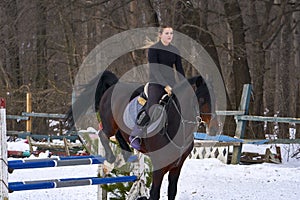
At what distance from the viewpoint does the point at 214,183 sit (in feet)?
30.2

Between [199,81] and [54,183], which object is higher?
[199,81]

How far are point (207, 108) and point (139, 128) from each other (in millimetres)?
848

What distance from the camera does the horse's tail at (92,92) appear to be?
7.77 metres

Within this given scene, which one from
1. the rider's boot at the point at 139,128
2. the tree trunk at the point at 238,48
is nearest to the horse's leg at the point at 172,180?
the rider's boot at the point at 139,128

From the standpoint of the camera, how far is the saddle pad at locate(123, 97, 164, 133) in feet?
20.5

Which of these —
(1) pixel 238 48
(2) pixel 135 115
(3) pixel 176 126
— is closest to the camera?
(3) pixel 176 126

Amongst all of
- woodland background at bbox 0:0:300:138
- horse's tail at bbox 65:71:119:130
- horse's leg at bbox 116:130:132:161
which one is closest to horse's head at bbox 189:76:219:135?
horse's leg at bbox 116:130:132:161

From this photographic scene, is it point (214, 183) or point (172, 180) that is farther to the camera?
point (214, 183)

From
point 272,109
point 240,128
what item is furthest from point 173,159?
point 272,109

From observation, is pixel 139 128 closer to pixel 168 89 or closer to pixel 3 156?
pixel 168 89

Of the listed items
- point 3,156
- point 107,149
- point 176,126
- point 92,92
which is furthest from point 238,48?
point 3,156

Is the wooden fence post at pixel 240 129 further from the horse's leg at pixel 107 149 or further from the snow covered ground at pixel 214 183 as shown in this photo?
the horse's leg at pixel 107 149

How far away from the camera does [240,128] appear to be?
1208 cm

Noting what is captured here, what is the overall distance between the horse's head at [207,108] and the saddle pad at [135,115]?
0.45 m
